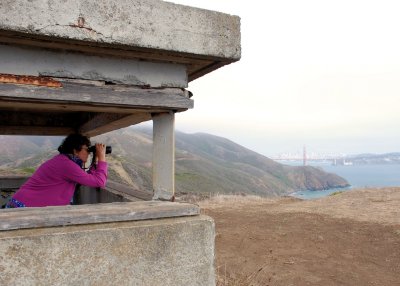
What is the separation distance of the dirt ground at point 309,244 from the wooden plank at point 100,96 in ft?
11.2

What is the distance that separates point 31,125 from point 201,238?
4.26 meters

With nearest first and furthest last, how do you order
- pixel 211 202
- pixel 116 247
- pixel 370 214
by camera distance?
pixel 116 247
pixel 370 214
pixel 211 202

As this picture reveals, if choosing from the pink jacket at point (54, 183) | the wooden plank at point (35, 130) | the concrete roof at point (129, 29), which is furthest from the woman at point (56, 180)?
the wooden plank at point (35, 130)

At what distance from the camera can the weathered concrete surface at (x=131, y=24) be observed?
2354 millimetres

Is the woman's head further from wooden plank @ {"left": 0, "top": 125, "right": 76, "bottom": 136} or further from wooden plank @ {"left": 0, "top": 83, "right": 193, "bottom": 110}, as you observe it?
wooden plank @ {"left": 0, "top": 125, "right": 76, "bottom": 136}

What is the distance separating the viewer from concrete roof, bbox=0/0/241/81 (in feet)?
7.76

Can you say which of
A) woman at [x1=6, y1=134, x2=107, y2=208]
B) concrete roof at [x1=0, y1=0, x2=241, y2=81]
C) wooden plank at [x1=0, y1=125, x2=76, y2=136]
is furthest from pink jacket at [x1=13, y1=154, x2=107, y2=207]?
wooden plank at [x1=0, y1=125, x2=76, y2=136]

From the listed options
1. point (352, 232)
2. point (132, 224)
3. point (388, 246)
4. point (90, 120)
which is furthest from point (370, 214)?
point (132, 224)

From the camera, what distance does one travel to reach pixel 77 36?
246cm

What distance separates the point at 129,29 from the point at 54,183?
5.48ft

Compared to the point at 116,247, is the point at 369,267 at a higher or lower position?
lower

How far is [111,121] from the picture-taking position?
4055 millimetres

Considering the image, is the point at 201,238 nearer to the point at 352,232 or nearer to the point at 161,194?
the point at 161,194

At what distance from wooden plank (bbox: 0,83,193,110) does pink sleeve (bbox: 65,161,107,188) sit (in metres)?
0.74
